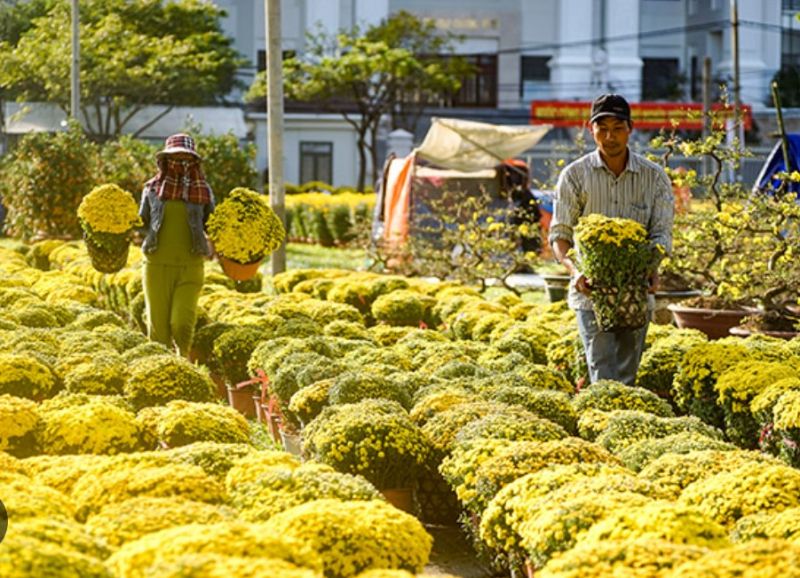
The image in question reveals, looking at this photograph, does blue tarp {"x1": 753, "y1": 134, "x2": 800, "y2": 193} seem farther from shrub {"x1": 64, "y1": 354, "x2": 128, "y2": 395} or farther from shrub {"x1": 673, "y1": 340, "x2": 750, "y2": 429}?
shrub {"x1": 64, "y1": 354, "x2": 128, "y2": 395}

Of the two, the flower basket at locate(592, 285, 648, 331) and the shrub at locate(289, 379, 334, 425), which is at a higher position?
the flower basket at locate(592, 285, 648, 331)

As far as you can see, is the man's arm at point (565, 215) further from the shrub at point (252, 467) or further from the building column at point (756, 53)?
the building column at point (756, 53)

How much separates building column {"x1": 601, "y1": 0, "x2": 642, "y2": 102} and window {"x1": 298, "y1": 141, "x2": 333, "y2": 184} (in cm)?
1001

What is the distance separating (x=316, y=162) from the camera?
53.6 metres

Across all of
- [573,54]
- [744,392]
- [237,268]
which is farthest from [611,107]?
[573,54]

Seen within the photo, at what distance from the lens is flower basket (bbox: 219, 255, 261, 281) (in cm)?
1166

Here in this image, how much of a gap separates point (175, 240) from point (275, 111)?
7182 mm

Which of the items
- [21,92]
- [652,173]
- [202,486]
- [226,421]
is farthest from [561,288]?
[21,92]

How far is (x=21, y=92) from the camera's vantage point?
4125 cm

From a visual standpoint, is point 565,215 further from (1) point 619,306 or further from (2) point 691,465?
(2) point 691,465

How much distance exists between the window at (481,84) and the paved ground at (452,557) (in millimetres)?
49593

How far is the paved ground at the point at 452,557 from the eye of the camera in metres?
6.80

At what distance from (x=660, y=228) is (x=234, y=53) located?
44.0 m

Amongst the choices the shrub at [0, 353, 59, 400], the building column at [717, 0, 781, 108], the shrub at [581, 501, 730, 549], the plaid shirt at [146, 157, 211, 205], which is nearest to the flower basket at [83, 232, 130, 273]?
the plaid shirt at [146, 157, 211, 205]
